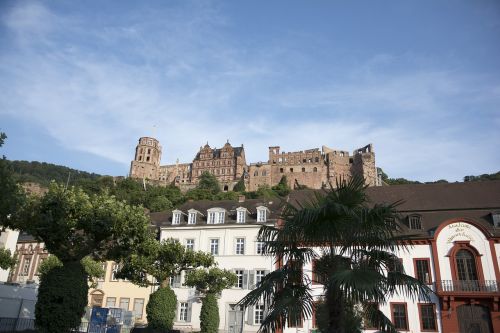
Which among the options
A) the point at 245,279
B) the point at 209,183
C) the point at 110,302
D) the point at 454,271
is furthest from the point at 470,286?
the point at 209,183

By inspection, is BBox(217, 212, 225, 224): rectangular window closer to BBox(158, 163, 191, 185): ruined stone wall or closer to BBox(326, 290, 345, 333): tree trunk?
BBox(326, 290, 345, 333): tree trunk

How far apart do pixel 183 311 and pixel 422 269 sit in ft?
64.1

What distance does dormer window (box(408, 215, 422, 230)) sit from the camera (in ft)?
101

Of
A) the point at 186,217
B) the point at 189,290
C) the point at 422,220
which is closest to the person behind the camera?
the point at 422,220

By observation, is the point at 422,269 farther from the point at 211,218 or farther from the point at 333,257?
the point at 333,257

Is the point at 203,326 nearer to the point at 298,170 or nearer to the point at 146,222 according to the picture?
the point at 146,222

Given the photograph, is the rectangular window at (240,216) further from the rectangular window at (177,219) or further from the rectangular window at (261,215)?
the rectangular window at (177,219)

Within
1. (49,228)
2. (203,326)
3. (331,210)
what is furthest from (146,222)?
(331,210)

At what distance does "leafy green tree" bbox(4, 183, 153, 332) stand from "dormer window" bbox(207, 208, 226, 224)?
55.0ft

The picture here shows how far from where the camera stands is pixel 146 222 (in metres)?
21.0

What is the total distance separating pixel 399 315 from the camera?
28.1 metres

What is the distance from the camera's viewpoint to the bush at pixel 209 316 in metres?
26.8

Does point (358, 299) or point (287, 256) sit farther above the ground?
point (287, 256)

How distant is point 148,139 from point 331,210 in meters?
153
